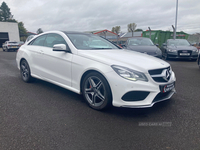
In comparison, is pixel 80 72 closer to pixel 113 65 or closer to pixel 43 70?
→ pixel 113 65

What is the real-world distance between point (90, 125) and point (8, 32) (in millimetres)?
43755

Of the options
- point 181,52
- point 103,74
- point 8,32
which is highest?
point 8,32

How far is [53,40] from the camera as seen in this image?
14.6 feet

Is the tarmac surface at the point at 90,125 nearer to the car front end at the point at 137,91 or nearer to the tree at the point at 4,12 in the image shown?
the car front end at the point at 137,91

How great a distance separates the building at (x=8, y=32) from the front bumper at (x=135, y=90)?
4307cm

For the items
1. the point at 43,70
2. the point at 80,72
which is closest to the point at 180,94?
the point at 80,72

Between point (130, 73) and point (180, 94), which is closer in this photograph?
point (130, 73)

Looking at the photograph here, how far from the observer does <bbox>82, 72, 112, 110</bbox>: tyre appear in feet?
10.3

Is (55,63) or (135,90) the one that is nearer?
(135,90)

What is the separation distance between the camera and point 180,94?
4.36 metres

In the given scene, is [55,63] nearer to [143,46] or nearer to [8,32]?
[143,46]

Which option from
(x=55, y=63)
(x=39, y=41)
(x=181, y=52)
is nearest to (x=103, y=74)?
(x=55, y=63)

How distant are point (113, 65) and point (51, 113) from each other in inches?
55.0

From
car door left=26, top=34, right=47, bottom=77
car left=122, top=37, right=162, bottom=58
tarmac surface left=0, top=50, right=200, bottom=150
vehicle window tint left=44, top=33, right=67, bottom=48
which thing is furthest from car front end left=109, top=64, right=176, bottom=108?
car left=122, top=37, right=162, bottom=58
